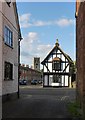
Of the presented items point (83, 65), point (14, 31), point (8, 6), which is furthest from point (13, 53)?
point (83, 65)

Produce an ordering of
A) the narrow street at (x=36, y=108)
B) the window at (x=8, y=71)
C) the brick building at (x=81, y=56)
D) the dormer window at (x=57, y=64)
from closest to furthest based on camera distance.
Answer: the brick building at (x=81, y=56) < the narrow street at (x=36, y=108) < the window at (x=8, y=71) < the dormer window at (x=57, y=64)

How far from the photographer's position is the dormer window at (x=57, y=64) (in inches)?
2599

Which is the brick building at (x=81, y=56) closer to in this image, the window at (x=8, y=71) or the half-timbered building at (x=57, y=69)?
the window at (x=8, y=71)

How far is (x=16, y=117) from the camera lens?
16.0 meters

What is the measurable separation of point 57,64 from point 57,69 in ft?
6.08

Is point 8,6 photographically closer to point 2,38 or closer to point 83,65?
point 2,38

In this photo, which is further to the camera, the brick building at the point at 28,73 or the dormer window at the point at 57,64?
the brick building at the point at 28,73

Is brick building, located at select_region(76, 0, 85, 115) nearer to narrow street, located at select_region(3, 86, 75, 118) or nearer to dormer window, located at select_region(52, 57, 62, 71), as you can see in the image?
narrow street, located at select_region(3, 86, 75, 118)

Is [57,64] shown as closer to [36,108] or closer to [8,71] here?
[8,71]

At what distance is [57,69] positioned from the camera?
2675 inches

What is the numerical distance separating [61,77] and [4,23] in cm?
4392

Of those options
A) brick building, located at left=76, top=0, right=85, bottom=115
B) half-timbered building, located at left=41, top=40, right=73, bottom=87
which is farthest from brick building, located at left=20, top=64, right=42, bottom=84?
brick building, located at left=76, top=0, right=85, bottom=115

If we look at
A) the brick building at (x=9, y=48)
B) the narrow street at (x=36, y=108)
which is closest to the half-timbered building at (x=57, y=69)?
the brick building at (x=9, y=48)

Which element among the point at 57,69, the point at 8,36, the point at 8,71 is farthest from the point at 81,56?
the point at 57,69
